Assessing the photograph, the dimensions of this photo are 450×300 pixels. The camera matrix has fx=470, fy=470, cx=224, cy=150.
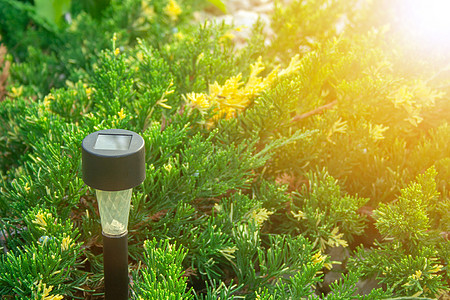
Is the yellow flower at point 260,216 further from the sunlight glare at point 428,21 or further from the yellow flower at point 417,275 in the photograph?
the sunlight glare at point 428,21

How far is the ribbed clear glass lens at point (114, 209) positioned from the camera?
1.17 meters

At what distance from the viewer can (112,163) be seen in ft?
3.43

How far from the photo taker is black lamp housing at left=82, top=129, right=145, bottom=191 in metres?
1.05

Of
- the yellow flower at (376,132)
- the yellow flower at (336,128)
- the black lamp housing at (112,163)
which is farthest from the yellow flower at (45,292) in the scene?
the yellow flower at (376,132)

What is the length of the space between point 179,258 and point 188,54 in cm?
104

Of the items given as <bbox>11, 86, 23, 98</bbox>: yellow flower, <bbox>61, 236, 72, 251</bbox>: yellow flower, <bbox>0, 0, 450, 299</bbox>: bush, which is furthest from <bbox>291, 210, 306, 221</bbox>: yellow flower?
<bbox>11, 86, 23, 98</bbox>: yellow flower

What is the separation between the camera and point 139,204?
62.2 inches

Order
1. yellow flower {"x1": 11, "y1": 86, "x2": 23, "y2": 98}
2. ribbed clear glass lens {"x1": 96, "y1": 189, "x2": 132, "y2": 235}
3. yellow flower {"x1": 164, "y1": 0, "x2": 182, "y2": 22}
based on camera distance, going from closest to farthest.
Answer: ribbed clear glass lens {"x1": 96, "y1": 189, "x2": 132, "y2": 235}, yellow flower {"x1": 11, "y1": 86, "x2": 23, "y2": 98}, yellow flower {"x1": 164, "y1": 0, "x2": 182, "y2": 22}

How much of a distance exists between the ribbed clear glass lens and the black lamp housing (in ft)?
0.28

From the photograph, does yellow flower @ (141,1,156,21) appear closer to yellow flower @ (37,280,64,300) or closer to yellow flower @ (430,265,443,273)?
yellow flower @ (37,280,64,300)

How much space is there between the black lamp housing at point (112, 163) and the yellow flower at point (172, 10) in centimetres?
210

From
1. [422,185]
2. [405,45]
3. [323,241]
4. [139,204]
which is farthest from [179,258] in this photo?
[405,45]

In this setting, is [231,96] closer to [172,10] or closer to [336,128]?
[336,128]

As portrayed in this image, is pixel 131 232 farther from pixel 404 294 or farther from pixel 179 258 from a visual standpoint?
Answer: pixel 404 294
